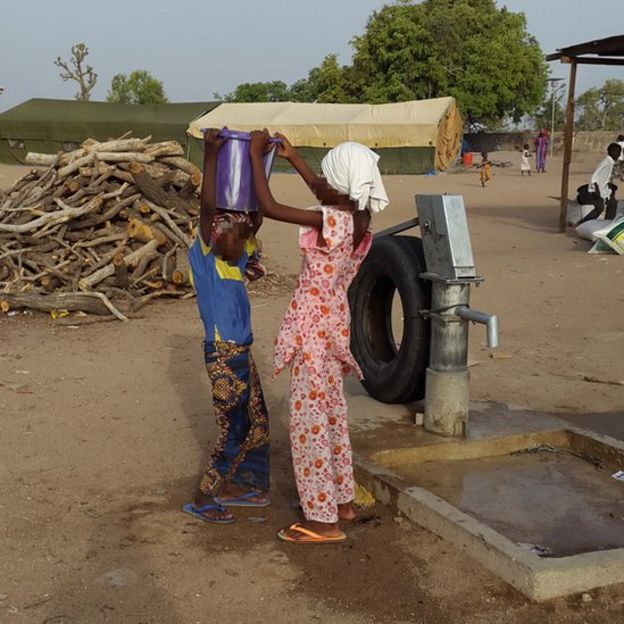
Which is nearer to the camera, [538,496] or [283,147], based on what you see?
[283,147]

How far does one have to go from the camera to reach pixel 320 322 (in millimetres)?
3559

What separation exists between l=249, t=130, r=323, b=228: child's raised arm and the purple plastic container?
1.9 inches

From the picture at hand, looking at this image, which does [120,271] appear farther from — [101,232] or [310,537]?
[310,537]

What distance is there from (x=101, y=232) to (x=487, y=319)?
650cm

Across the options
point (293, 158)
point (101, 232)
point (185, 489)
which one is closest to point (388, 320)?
point (185, 489)

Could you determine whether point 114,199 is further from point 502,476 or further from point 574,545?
point 574,545

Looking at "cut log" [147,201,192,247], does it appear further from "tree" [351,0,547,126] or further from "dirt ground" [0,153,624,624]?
"tree" [351,0,547,126]

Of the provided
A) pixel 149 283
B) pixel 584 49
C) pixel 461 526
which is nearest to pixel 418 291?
pixel 461 526

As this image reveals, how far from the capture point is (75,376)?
21.1 feet

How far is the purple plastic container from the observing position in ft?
11.7

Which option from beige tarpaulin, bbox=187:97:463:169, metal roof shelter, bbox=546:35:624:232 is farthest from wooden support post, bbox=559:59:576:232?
beige tarpaulin, bbox=187:97:463:169

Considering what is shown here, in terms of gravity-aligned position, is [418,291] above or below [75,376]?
above

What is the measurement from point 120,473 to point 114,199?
584cm

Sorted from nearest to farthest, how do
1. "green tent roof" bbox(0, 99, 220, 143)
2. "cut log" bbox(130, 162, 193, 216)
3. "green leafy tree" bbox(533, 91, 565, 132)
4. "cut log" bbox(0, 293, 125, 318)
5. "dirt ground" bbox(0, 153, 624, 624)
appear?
"dirt ground" bbox(0, 153, 624, 624), "cut log" bbox(0, 293, 125, 318), "cut log" bbox(130, 162, 193, 216), "green tent roof" bbox(0, 99, 220, 143), "green leafy tree" bbox(533, 91, 565, 132)
